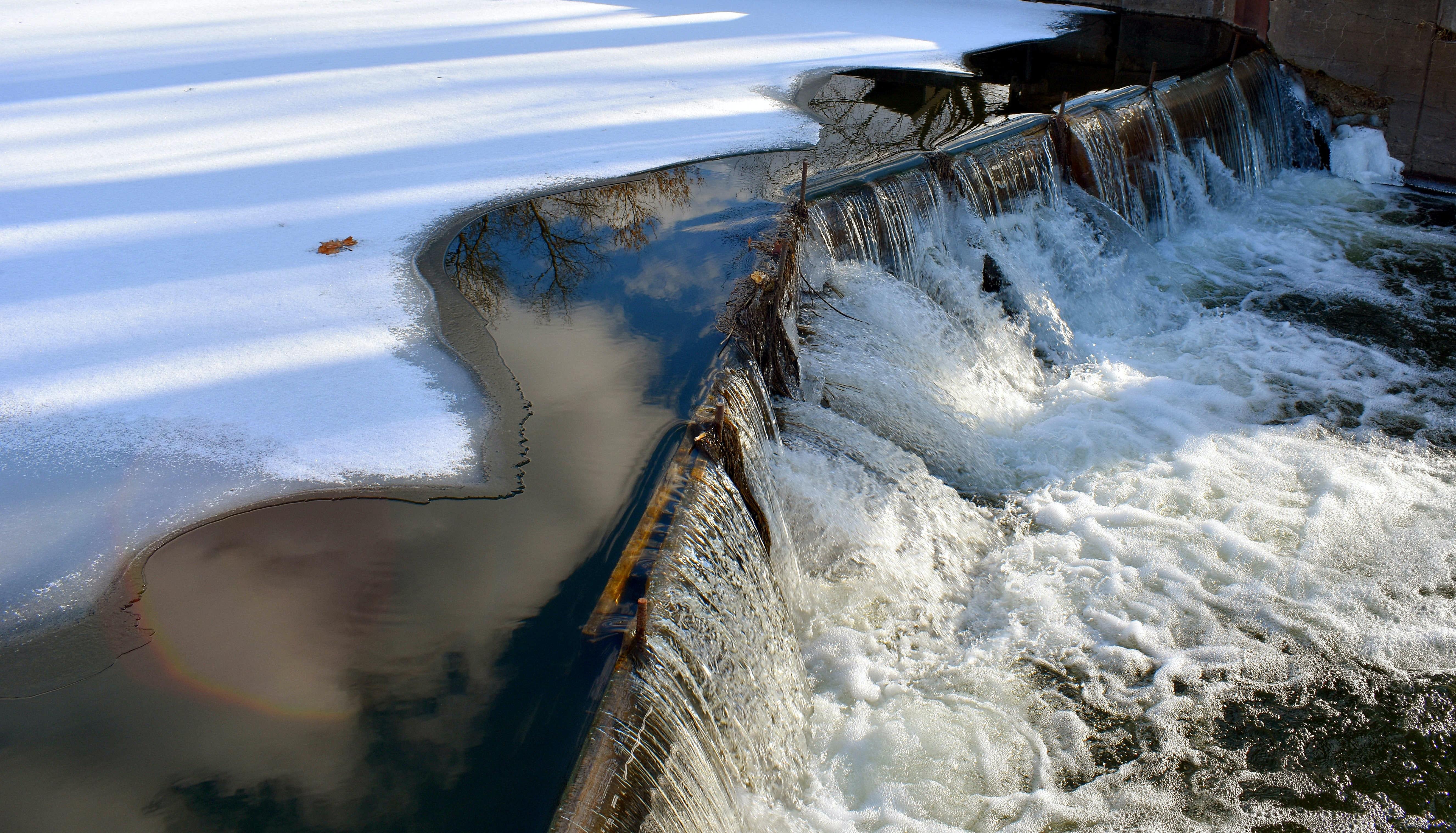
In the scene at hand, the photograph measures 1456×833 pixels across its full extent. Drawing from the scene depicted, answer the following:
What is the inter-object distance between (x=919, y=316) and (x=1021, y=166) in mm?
1727

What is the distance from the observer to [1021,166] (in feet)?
19.8

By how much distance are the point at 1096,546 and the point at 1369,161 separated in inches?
255

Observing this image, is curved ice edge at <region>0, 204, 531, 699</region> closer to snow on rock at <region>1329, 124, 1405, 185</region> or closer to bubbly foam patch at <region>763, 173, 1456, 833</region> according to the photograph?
bubbly foam patch at <region>763, 173, 1456, 833</region>

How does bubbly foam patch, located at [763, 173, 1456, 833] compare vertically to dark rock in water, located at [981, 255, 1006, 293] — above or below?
below

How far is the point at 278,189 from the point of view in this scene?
5.02m

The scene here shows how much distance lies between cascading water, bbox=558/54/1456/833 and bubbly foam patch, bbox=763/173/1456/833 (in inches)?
0.6

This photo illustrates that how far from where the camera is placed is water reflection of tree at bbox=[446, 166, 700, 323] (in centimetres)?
419

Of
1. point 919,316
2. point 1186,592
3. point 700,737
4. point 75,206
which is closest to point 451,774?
point 700,737

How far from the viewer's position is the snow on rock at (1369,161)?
326 inches

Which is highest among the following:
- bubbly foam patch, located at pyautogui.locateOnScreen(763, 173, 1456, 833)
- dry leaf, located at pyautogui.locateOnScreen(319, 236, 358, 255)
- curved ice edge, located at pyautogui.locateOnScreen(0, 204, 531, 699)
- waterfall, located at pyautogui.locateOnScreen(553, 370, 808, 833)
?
dry leaf, located at pyautogui.locateOnScreen(319, 236, 358, 255)

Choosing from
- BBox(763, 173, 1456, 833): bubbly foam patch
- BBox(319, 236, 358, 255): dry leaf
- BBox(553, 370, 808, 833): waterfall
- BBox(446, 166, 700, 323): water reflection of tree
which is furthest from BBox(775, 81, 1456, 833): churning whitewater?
A: BBox(319, 236, 358, 255): dry leaf

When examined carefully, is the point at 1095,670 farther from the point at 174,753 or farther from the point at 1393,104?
the point at 1393,104

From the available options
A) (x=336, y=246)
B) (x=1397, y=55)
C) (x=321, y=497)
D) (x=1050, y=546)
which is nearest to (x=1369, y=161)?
(x=1397, y=55)

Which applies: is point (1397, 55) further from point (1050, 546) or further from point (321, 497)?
point (321, 497)
